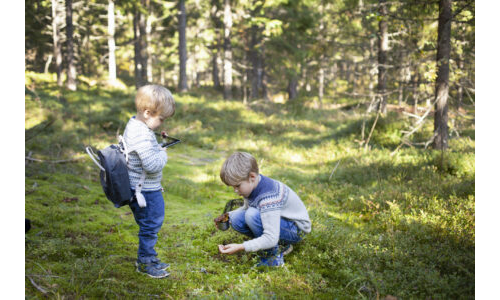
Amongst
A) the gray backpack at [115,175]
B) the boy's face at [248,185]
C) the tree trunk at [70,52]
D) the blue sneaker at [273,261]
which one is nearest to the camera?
the gray backpack at [115,175]

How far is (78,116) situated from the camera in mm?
13047

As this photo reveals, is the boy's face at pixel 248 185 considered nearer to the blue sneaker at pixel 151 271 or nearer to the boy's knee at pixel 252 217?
the boy's knee at pixel 252 217

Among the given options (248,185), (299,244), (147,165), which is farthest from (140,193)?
(299,244)

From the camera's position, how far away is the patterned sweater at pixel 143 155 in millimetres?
3352

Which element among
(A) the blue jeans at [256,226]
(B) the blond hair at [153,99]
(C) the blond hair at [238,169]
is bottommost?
(A) the blue jeans at [256,226]

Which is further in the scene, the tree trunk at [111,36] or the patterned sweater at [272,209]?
the tree trunk at [111,36]

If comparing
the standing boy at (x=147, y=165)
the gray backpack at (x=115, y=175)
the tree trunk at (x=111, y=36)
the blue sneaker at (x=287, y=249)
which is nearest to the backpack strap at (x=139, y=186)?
the standing boy at (x=147, y=165)

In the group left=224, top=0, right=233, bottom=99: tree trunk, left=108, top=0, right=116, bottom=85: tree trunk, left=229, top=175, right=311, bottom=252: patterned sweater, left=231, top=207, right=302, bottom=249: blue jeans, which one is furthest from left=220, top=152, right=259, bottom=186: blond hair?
left=108, top=0, right=116, bottom=85: tree trunk

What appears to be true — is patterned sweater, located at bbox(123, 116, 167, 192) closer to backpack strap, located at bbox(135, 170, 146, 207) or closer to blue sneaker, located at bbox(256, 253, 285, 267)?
backpack strap, located at bbox(135, 170, 146, 207)

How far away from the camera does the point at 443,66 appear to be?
23.7ft

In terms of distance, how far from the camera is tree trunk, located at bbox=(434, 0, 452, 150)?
7.02 metres

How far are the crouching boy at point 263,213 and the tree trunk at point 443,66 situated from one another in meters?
5.25

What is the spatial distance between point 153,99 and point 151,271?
5.68 feet
